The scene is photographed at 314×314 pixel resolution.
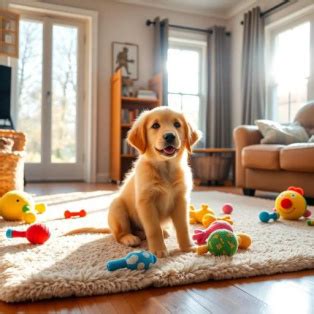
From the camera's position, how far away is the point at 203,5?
19.0 feet

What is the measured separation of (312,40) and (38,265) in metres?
4.47

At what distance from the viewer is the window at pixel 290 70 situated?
15.5 feet

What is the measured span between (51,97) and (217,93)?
2.58 metres

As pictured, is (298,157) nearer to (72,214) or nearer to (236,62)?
(72,214)

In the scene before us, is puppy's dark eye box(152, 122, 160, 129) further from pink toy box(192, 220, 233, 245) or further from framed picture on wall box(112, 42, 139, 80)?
framed picture on wall box(112, 42, 139, 80)

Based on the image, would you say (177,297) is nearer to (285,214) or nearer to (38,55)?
(285,214)

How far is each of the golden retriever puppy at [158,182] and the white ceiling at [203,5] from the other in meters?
4.66

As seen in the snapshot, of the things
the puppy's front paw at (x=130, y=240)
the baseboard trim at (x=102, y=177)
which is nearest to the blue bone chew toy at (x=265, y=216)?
the puppy's front paw at (x=130, y=240)

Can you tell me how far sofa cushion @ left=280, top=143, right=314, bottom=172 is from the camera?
2.90 meters

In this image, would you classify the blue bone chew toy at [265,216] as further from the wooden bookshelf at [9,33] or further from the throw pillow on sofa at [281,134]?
the wooden bookshelf at [9,33]

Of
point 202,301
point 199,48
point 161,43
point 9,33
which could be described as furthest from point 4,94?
point 202,301

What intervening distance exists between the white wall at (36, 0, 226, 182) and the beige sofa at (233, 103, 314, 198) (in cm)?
236

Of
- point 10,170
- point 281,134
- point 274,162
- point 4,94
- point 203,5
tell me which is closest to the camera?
point 10,170

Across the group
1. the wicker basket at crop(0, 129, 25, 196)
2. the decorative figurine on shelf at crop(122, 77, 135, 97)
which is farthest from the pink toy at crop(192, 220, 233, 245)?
the decorative figurine on shelf at crop(122, 77, 135, 97)
